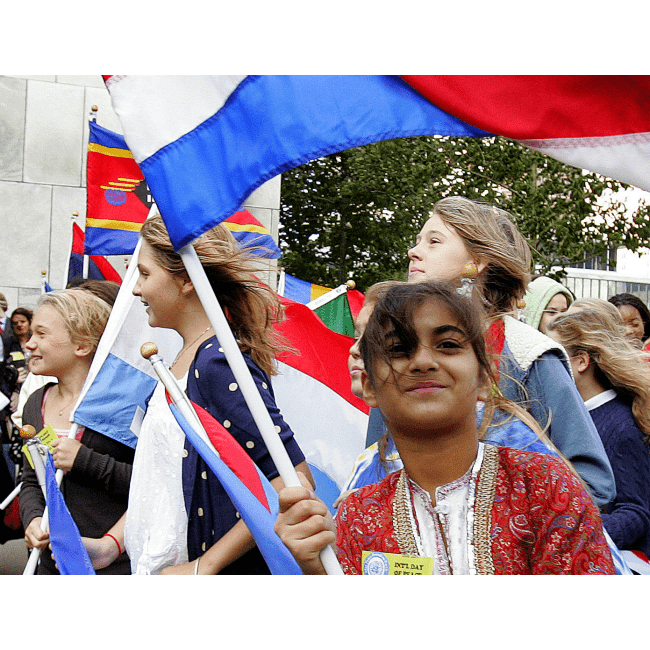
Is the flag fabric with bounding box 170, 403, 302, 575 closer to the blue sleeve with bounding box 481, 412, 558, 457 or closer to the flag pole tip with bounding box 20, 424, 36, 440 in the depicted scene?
the blue sleeve with bounding box 481, 412, 558, 457

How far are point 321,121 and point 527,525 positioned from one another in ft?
3.58

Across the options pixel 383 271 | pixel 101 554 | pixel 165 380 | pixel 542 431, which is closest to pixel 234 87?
pixel 165 380

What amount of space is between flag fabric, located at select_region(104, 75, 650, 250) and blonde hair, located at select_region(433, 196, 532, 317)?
1.56 feet

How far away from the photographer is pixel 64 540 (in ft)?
8.44

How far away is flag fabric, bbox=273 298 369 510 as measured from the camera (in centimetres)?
374

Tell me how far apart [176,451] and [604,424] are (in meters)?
1.89

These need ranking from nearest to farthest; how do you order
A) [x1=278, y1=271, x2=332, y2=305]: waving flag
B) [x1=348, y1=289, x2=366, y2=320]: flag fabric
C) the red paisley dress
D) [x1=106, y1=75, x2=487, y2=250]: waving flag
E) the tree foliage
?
the red paisley dress, [x1=106, y1=75, x2=487, y2=250]: waving flag, [x1=348, y1=289, x2=366, y2=320]: flag fabric, [x1=278, y1=271, x2=332, y2=305]: waving flag, the tree foliage

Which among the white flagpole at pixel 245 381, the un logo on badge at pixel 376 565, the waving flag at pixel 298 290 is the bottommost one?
the un logo on badge at pixel 376 565

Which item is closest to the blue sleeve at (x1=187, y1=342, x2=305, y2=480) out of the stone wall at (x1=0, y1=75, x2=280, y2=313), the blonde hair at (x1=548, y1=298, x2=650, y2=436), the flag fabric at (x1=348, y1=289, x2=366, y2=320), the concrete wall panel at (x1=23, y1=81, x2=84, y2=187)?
the blonde hair at (x1=548, y1=298, x2=650, y2=436)

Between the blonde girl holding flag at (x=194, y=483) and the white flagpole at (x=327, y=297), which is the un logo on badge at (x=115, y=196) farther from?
the blonde girl holding flag at (x=194, y=483)

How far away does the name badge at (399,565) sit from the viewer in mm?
1760

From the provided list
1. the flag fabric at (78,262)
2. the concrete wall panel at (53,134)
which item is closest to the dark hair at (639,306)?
the flag fabric at (78,262)

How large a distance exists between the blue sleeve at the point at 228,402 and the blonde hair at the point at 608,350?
5.53 ft

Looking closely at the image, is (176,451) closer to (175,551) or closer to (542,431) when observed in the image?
(175,551)
